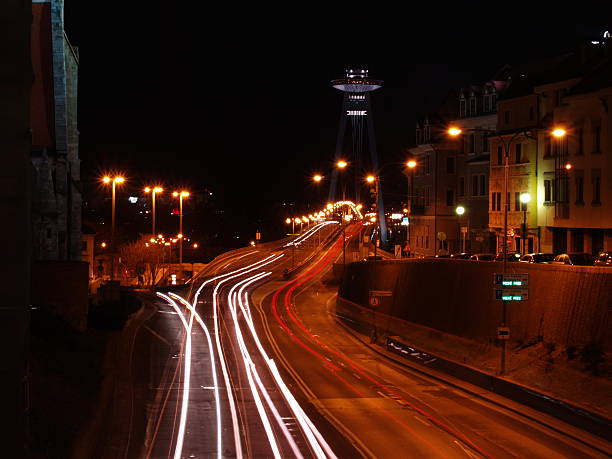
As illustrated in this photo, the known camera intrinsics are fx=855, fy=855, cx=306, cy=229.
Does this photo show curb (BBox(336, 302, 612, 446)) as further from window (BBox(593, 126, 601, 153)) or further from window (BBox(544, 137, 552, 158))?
window (BBox(544, 137, 552, 158))

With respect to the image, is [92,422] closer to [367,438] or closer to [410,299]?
[367,438]

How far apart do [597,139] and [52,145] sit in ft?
92.9

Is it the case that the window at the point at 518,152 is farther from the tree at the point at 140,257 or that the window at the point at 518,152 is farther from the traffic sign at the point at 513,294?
the tree at the point at 140,257

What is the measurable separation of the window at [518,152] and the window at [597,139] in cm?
1167

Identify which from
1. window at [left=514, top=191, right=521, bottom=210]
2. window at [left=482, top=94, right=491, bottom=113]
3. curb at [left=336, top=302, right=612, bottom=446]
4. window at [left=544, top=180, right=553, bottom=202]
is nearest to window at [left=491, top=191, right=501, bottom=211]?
window at [left=514, top=191, right=521, bottom=210]

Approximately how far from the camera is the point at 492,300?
35.0m

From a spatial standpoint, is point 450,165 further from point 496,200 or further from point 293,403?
point 293,403

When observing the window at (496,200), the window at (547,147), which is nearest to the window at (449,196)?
the window at (496,200)

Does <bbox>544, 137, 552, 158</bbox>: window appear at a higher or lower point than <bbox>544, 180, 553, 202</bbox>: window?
higher

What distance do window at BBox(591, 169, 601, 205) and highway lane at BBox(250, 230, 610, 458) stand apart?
15192 mm

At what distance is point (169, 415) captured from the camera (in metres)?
24.7

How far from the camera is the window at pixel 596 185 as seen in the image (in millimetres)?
46375

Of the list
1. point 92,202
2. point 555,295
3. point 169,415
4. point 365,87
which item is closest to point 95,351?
point 169,415

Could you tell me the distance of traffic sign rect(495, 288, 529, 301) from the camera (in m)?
29.2
